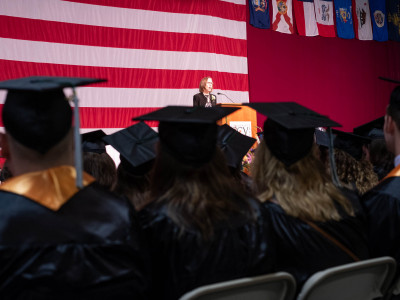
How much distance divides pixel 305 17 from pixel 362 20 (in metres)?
1.67

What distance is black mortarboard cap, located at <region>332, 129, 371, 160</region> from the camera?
273 centimetres

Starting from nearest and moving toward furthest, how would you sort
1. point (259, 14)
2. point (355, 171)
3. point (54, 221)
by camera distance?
1. point (54, 221)
2. point (355, 171)
3. point (259, 14)

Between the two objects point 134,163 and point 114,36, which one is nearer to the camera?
point 134,163

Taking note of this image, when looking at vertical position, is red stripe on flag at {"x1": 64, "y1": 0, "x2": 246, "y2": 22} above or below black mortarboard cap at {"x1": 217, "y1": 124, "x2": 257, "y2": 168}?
above

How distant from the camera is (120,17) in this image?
24.0 ft

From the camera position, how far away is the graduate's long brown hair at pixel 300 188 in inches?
63.6

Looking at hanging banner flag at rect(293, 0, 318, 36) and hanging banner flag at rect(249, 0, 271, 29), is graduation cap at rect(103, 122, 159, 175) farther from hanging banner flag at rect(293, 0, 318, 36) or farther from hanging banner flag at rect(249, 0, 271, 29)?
hanging banner flag at rect(293, 0, 318, 36)

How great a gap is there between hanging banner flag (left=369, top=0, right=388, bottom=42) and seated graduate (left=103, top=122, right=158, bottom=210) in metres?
9.41

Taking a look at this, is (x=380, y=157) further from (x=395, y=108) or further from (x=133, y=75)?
(x=133, y=75)

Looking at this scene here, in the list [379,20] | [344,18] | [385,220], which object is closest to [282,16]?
[344,18]

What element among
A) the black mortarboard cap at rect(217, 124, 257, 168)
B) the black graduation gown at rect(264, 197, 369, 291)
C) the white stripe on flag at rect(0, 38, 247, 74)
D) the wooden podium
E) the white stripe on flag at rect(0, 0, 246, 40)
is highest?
the white stripe on flag at rect(0, 0, 246, 40)

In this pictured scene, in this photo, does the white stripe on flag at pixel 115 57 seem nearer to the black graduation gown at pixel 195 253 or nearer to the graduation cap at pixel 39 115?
the graduation cap at pixel 39 115

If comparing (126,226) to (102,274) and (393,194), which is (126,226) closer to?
(102,274)

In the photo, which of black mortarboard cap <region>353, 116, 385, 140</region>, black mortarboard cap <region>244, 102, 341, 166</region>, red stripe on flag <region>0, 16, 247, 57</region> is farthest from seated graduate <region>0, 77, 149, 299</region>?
red stripe on flag <region>0, 16, 247, 57</region>
